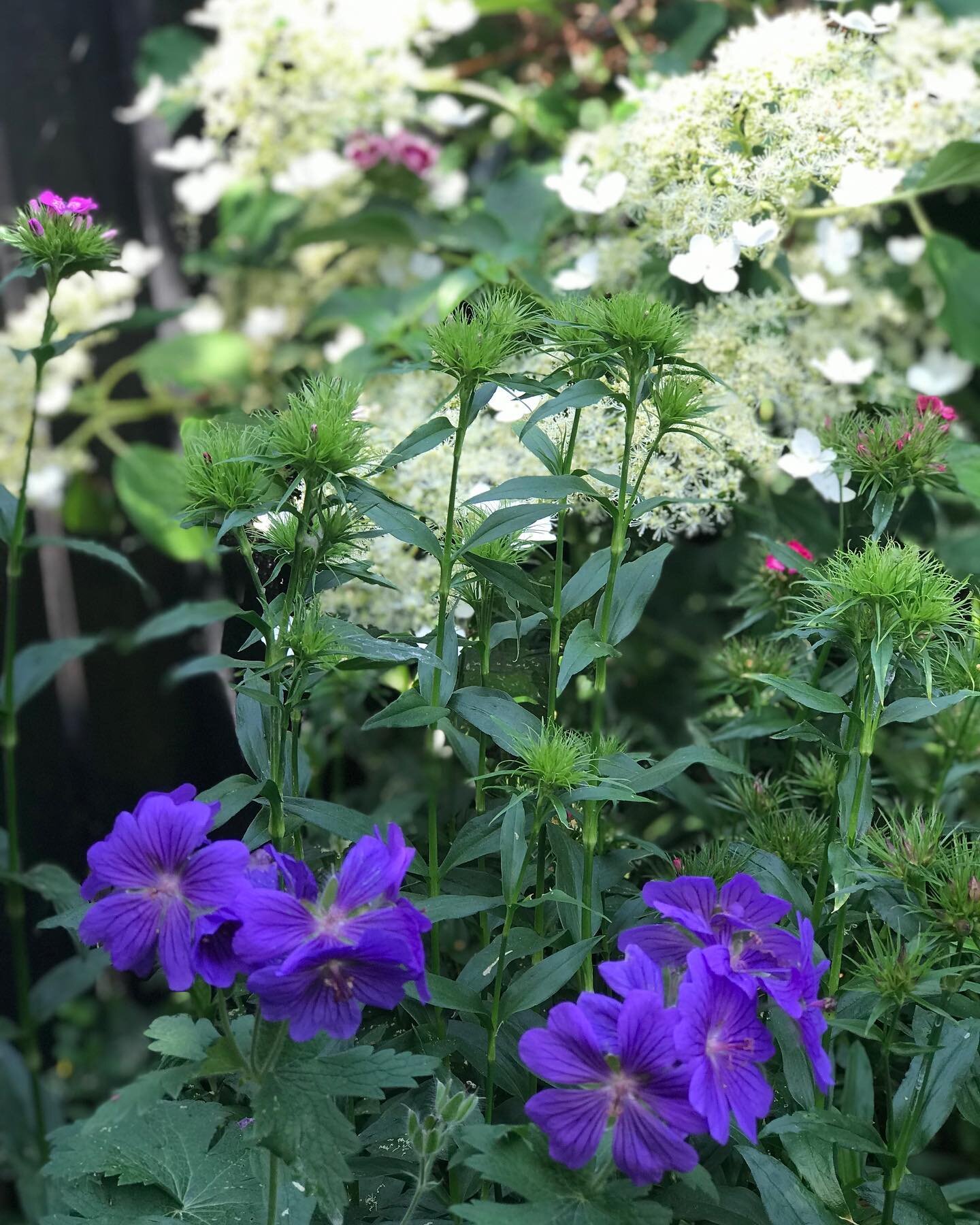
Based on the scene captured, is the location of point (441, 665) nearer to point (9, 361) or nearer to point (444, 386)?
point (444, 386)

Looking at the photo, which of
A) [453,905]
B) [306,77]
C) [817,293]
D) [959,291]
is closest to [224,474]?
[453,905]

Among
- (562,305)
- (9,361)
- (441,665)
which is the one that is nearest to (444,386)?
(562,305)

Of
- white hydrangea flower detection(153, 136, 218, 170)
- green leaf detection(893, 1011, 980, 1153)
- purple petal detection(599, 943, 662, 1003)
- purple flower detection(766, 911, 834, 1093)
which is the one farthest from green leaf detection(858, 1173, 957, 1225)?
white hydrangea flower detection(153, 136, 218, 170)

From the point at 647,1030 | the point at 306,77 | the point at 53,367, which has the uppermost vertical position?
the point at 306,77

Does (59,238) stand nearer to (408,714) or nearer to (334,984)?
(408,714)

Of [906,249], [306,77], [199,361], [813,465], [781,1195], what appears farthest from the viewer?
[199,361]

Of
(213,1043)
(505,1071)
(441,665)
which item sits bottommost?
(505,1071)

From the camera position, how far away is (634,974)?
0.56m

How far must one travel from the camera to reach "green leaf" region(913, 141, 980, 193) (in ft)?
3.49

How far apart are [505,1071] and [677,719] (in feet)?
2.63

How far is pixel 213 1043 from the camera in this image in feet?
1.90

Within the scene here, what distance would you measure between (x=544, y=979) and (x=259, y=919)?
0.58ft

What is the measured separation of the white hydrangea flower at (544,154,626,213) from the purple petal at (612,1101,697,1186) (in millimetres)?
814

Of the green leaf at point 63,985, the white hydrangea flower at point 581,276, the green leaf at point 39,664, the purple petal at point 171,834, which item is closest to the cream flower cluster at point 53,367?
the green leaf at point 39,664
